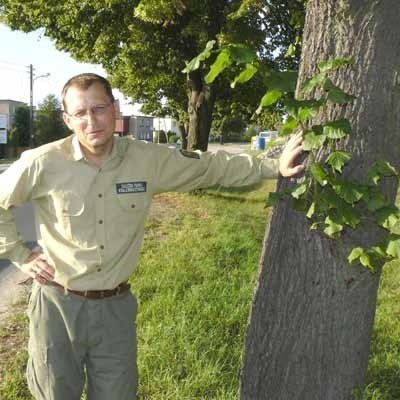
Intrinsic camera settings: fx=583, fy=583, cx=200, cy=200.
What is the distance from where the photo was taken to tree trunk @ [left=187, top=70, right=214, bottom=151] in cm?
1758

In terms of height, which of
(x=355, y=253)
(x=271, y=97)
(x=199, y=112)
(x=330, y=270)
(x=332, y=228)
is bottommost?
→ (x=330, y=270)

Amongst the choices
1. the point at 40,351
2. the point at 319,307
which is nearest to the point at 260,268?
the point at 319,307

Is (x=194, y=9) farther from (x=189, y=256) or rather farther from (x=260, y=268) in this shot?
(x=260, y=268)

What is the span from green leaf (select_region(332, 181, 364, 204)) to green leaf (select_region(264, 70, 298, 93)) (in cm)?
41

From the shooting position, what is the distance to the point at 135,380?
10.2 ft

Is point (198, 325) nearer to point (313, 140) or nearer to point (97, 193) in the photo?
Result: point (97, 193)

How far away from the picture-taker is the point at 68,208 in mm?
2875

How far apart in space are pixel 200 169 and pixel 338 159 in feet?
3.26

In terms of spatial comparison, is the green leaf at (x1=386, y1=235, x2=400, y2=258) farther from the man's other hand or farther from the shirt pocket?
the man's other hand

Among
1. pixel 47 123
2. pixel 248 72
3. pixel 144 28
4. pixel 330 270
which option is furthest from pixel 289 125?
pixel 47 123

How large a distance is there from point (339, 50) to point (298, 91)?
9.2 inches

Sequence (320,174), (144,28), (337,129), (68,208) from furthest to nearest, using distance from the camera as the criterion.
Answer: (144,28) → (68,208) → (320,174) → (337,129)

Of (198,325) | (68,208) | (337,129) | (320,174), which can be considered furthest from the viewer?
(198,325)

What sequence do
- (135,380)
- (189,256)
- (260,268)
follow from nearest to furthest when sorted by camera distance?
1. (260,268)
2. (135,380)
3. (189,256)
